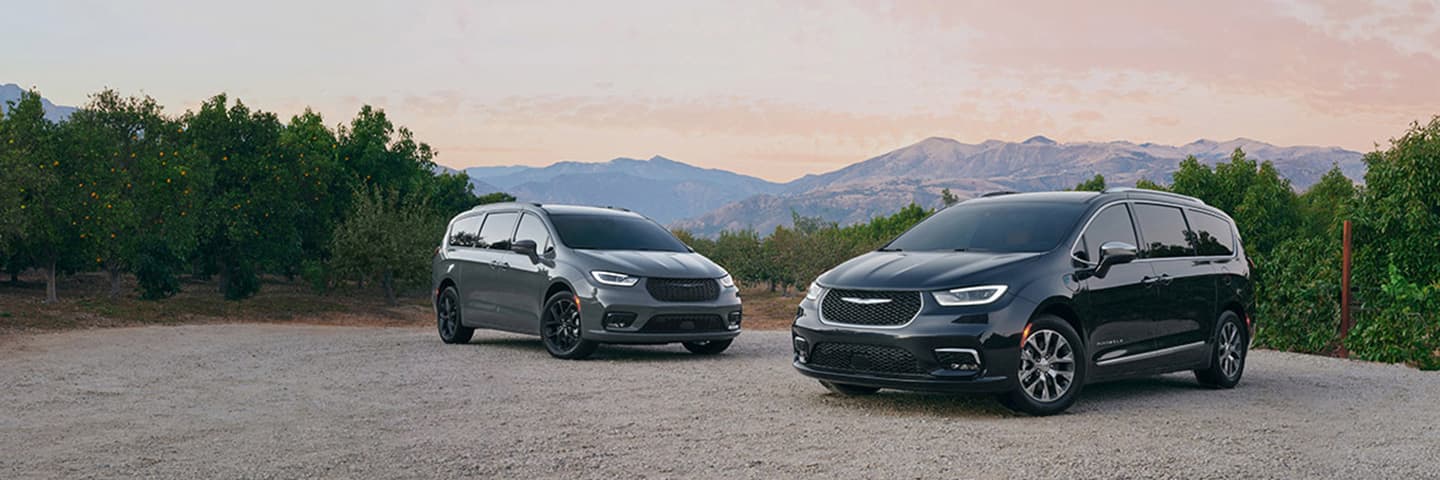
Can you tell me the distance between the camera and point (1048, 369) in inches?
355

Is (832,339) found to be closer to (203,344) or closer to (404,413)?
(404,413)

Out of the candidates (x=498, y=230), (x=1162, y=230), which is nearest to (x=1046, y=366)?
(x=1162, y=230)

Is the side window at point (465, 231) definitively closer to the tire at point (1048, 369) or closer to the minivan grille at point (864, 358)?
the minivan grille at point (864, 358)

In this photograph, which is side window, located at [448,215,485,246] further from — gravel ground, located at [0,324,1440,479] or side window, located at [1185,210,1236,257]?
side window, located at [1185,210,1236,257]

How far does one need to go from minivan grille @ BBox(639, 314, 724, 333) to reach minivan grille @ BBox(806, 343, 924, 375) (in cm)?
411

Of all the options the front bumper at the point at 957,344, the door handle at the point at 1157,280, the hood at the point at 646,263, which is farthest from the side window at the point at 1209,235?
the hood at the point at 646,263

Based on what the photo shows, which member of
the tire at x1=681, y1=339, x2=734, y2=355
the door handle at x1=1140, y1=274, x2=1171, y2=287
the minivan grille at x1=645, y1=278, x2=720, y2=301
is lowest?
the tire at x1=681, y1=339, x2=734, y2=355

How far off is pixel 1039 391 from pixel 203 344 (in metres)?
12.8

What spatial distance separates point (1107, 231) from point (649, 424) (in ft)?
13.6

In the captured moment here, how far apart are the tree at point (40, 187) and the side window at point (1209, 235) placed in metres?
23.6

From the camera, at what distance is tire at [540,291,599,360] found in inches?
531

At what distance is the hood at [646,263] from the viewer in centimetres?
1334

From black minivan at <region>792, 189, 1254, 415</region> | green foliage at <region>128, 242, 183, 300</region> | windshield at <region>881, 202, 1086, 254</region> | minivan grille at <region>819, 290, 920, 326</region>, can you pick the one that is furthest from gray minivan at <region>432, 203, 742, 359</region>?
green foliage at <region>128, 242, 183, 300</region>

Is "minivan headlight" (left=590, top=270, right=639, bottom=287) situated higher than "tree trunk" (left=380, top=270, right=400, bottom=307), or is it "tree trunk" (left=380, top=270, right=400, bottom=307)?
"minivan headlight" (left=590, top=270, right=639, bottom=287)
